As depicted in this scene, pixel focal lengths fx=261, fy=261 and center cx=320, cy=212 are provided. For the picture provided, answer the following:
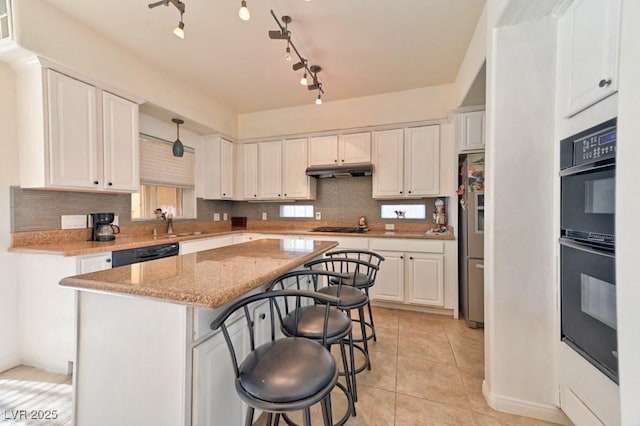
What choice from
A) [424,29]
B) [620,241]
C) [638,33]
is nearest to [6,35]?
[424,29]

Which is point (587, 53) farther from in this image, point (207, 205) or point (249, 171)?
point (207, 205)

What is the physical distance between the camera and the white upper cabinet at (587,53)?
110 centimetres

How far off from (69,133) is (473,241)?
12.8 feet

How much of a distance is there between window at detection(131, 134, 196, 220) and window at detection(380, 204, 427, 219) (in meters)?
2.85

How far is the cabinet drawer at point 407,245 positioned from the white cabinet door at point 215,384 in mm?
2283

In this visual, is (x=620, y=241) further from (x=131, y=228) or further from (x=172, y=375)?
(x=131, y=228)

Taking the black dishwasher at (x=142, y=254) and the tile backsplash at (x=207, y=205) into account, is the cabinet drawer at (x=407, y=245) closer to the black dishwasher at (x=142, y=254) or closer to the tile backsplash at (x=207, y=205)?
the tile backsplash at (x=207, y=205)

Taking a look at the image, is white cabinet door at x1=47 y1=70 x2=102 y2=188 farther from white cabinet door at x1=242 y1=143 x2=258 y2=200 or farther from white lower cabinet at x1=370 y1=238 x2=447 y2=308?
white lower cabinet at x1=370 y1=238 x2=447 y2=308

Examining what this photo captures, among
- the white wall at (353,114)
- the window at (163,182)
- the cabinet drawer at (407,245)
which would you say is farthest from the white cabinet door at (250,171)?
the cabinet drawer at (407,245)

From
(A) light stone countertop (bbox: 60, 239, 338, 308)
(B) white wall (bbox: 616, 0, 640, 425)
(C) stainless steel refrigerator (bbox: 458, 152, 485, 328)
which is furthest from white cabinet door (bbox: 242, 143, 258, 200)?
(B) white wall (bbox: 616, 0, 640, 425)

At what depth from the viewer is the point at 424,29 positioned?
229 centimetres

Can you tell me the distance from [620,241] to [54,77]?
3.51 m

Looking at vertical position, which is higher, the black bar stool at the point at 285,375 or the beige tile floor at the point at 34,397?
the black bar stool at the point at 285,375

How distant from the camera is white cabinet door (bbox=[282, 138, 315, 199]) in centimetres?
393
